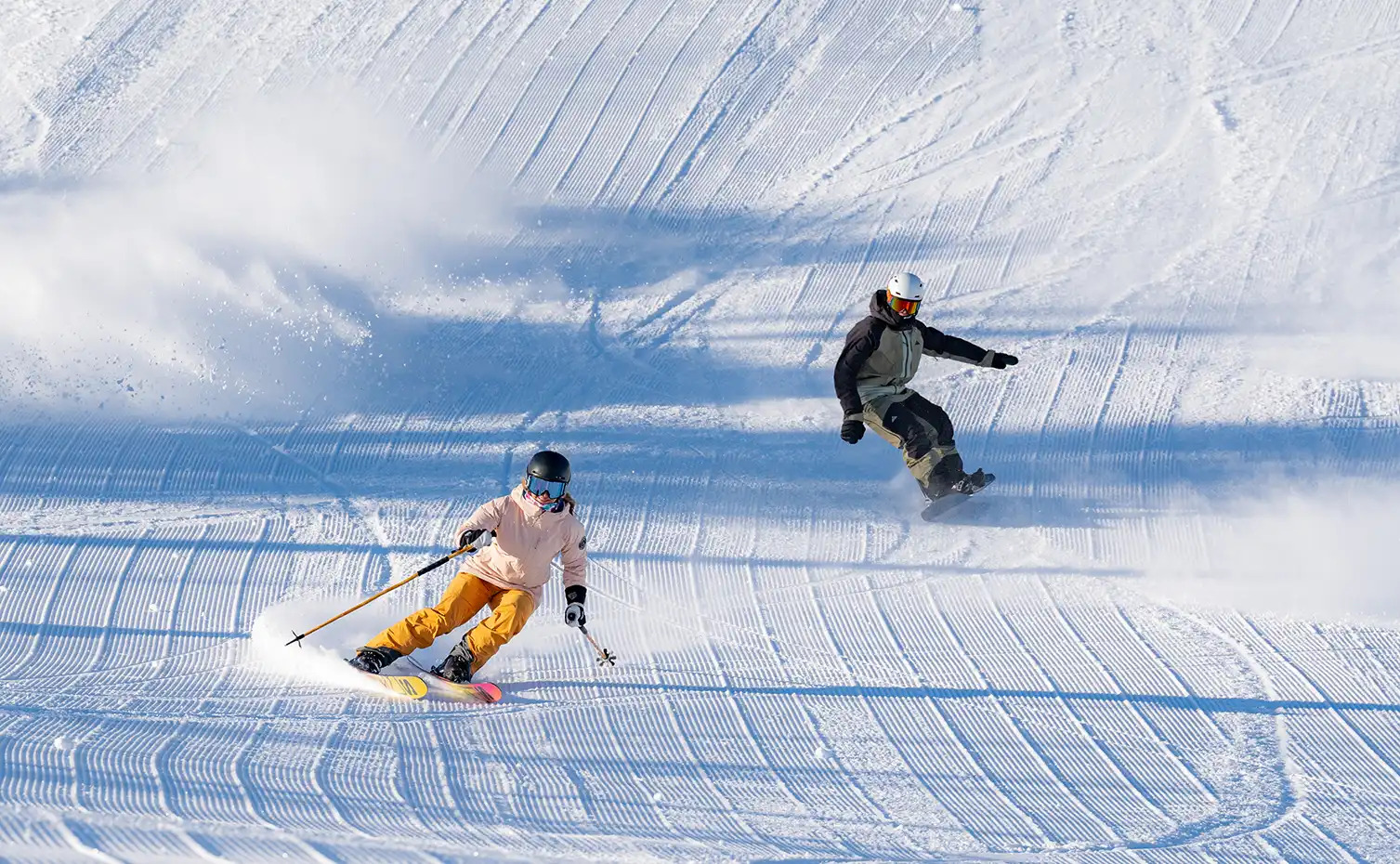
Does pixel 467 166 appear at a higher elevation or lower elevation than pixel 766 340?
higher

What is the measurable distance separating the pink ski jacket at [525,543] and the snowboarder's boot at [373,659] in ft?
1.72

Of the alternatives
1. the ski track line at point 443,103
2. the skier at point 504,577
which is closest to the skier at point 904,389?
the skier at point 504,577

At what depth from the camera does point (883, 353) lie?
26.0ft

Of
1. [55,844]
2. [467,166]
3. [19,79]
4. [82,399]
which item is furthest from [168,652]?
[19,79]

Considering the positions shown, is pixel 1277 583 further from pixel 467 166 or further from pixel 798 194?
pixel 467 166

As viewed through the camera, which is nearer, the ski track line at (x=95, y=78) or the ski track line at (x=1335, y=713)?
the ski track line at (x=1335, y=713)

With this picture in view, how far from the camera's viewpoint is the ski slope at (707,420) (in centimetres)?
525

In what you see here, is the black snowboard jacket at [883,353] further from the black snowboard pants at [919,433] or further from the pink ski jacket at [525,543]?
the pink ski jacket at [525,543]

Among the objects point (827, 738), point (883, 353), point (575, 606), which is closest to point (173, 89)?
point (883, 353)

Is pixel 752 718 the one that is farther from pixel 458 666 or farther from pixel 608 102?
pixel 608 102

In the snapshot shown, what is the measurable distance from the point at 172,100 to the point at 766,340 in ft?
19.9

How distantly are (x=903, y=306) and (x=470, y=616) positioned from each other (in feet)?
9.69

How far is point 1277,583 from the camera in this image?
24.3 ft

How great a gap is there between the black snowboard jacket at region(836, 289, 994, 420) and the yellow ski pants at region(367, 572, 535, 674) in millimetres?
2418
